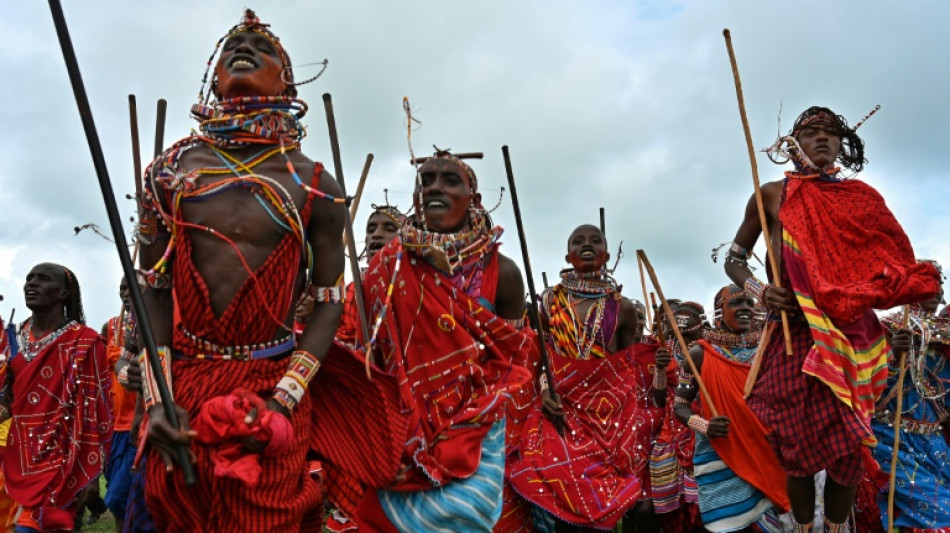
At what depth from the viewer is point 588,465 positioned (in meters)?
7.28

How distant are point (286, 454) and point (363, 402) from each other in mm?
644

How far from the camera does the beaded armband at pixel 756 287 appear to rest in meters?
5.98

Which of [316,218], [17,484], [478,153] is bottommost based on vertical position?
[17,484]

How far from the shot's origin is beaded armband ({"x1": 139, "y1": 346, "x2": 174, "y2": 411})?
3558 mm

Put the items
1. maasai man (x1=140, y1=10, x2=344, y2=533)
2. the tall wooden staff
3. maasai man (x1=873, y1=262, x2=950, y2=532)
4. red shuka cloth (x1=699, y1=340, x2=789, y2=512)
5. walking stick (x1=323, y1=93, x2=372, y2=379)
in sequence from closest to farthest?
1. maasai man (x1=140, y1=10, x2=344, y2=533)
2. walking stick (x1=323, y1=93, x2=372, y2=379)
3. the tall wooden staff
4. red shuka cloth (x1=699, y1=340, x2=789, y2=512)
5. maasai man (x1=873, y1=262, x2=950, y2=532)

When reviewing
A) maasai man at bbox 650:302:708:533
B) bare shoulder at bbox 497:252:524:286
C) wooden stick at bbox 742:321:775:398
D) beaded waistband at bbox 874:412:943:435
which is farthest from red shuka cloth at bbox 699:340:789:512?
bare shoulder at bbox 497:252:524:286

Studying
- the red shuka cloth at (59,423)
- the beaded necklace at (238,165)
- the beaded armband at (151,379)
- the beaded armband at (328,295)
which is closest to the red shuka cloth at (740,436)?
the beaded armband at (328,295)

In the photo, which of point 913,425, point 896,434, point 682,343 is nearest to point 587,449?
point 682,343

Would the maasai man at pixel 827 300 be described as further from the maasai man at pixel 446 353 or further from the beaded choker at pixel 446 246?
the beaded choker at pixel 446 246

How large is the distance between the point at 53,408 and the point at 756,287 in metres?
5.93

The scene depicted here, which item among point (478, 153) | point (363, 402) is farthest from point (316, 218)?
point (478, 153)

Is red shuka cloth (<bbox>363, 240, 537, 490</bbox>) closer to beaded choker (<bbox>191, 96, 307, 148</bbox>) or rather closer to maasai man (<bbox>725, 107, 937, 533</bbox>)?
beaded choker (<bbox>191, 96, 307, 148</bbox>)

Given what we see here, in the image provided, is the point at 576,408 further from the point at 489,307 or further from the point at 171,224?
the point at 171,224

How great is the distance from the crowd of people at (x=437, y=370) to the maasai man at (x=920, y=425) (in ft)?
0.08
